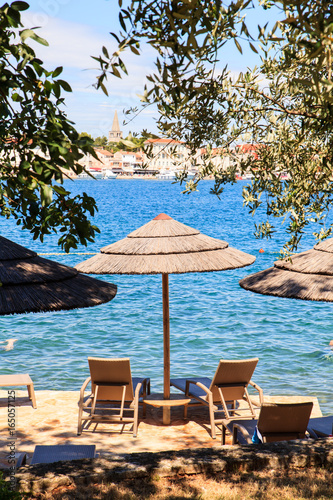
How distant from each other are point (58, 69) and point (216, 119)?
2.98 m

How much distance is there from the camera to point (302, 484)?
15.3ft

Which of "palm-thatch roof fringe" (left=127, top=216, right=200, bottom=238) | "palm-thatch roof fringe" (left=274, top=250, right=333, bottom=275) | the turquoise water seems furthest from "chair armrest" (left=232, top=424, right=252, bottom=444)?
the turquoise water

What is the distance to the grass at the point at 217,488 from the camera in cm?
438

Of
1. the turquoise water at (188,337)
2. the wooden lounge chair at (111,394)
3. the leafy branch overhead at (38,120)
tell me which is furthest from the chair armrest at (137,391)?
the leafy branch overhead at (38,120)

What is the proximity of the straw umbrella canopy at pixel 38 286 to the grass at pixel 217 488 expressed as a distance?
1.71 meters

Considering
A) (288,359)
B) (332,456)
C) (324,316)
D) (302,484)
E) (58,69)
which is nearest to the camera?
(58,69)

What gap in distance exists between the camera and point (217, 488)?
458 cm

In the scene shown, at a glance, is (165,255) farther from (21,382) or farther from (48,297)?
(21,382)

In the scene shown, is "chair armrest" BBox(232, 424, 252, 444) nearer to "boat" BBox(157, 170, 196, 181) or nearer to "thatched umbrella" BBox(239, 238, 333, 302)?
"thatched umbrella" BBox(239, 238, 333, 302)

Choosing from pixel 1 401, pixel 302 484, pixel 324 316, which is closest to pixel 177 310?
pixel 324 316

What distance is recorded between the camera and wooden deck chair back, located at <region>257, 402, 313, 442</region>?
600cm

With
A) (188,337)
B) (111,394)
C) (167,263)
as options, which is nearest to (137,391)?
(111,394)

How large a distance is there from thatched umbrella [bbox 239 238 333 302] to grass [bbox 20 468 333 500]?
2.16 metres

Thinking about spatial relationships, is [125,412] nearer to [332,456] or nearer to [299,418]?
[299,418]
